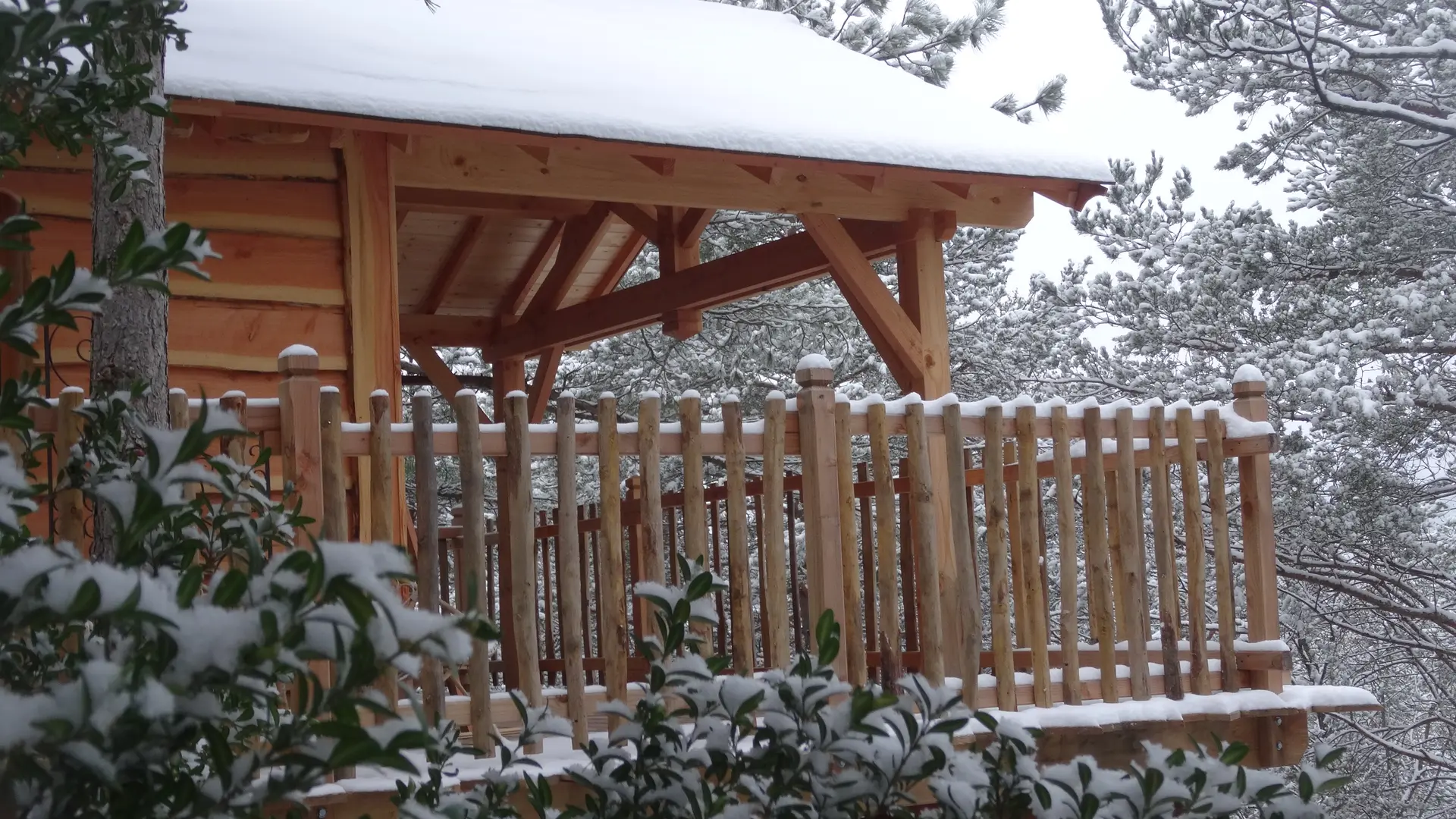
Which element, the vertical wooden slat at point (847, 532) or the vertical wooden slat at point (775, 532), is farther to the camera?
the vertical wooden slat at point (847, 532)

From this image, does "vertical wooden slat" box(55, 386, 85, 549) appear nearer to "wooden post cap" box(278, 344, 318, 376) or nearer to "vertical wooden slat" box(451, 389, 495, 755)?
"wooden post cap" box(278, 344, 318, 376)

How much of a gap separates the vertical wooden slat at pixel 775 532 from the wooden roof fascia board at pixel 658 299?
2.88m

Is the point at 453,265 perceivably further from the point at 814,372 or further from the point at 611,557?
the point at 611,557

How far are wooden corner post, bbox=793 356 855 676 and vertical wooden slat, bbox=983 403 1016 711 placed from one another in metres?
0.56

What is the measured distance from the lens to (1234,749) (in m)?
1.82

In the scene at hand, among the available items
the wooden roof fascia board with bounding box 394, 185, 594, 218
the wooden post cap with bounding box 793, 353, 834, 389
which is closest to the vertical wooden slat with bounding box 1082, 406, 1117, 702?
the wooden post cap with bounding box 793, 353, 834, 389

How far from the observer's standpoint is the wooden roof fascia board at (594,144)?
207 inches

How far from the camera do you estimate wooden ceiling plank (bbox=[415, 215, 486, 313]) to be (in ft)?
33.6

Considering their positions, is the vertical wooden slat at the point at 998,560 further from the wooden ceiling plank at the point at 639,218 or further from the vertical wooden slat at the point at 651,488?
the wooden ceiling plank at the point at 639,218

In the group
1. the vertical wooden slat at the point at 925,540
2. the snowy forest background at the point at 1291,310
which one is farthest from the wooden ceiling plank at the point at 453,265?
the vertical wooden slat at the point at 925,540

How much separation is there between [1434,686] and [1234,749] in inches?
652

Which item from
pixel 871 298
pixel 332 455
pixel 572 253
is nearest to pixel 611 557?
pixel 332 455

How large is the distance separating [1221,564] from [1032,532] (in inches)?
35.3

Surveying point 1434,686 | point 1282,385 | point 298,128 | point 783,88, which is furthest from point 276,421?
point 1434,686
